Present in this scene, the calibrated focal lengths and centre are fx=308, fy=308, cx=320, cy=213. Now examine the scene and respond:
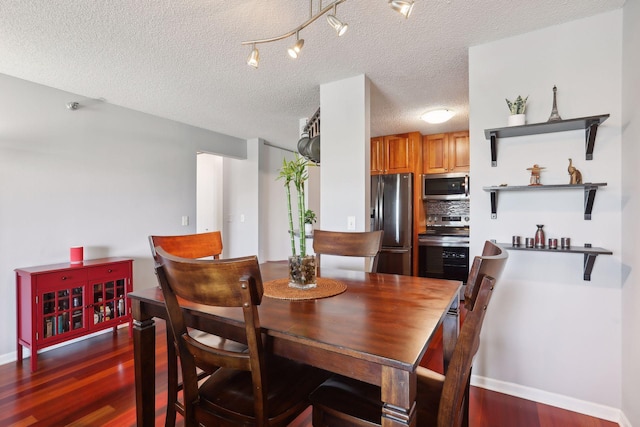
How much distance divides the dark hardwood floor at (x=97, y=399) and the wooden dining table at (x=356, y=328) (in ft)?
2.39

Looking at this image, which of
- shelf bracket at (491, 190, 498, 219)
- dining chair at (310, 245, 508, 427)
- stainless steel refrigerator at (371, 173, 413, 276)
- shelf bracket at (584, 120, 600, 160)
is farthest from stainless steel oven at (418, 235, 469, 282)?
dining chair at (310, 245, 508, 427)

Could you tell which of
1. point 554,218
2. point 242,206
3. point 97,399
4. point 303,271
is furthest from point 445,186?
point 97,399

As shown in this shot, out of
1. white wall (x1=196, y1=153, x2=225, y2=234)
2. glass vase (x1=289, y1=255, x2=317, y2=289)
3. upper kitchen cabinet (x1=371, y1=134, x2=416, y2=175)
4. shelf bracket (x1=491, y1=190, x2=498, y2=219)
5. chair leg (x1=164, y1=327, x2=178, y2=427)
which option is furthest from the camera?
white wall (x1=196, y1=153, x2=225, y2=234)

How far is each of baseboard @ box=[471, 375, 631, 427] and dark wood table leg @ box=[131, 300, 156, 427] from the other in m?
1.96

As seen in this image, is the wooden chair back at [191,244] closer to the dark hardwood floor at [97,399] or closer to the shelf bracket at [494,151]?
A: the dark hardwood floor at [97,399]

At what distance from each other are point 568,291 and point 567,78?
4.19 ft

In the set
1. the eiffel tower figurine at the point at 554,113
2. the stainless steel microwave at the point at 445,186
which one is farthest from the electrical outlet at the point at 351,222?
the stainless steel microwave at the point at 445,186

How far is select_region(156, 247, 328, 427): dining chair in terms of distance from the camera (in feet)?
2.79

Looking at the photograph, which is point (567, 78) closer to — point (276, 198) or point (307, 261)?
point (307, 261)

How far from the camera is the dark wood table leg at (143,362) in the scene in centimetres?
132

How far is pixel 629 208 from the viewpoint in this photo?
1.61 metres

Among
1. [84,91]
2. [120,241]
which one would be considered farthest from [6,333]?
[84,91]

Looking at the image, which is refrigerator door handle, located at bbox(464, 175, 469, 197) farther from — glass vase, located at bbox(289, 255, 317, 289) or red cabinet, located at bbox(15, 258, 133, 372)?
red cabinet, located at bbox(15, 258, 133, 372)

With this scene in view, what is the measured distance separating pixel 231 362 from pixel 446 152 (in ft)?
13.6
